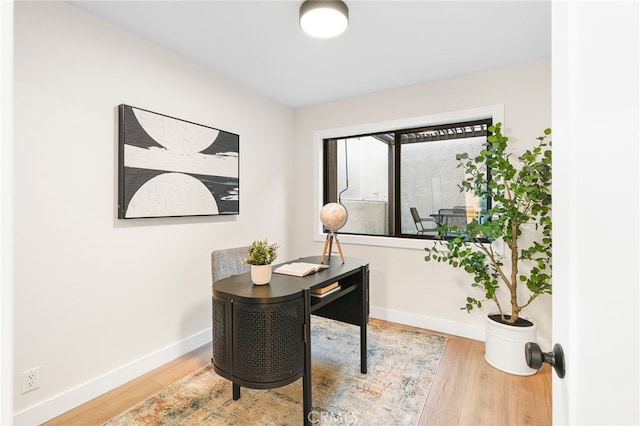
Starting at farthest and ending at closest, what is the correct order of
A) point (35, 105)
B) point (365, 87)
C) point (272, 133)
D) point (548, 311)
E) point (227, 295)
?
1. point (272, 133)
2. point (365, 87)
3. point (548, 311)
4. point (35, 105)
5. point (227, 295)

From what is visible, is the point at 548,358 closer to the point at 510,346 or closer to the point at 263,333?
the point at 263,333

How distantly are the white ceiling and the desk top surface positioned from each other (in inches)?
64.5

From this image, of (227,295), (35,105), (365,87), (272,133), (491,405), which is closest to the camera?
(227,295)

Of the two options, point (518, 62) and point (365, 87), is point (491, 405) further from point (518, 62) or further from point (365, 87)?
point (365, 87)

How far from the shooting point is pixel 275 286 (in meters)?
1.70

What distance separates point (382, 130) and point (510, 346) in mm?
2245

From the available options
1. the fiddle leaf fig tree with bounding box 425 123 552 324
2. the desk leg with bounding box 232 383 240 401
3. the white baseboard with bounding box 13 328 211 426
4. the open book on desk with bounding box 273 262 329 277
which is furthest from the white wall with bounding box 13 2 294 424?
the fiddle leaf fig tree with bounding box 425 123 552 324

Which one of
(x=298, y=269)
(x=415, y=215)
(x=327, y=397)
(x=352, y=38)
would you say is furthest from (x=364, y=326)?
(x=352, y=38)

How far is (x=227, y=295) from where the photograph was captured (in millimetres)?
1576

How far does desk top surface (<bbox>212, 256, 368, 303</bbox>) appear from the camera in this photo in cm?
154

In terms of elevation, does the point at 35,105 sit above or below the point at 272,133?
below
